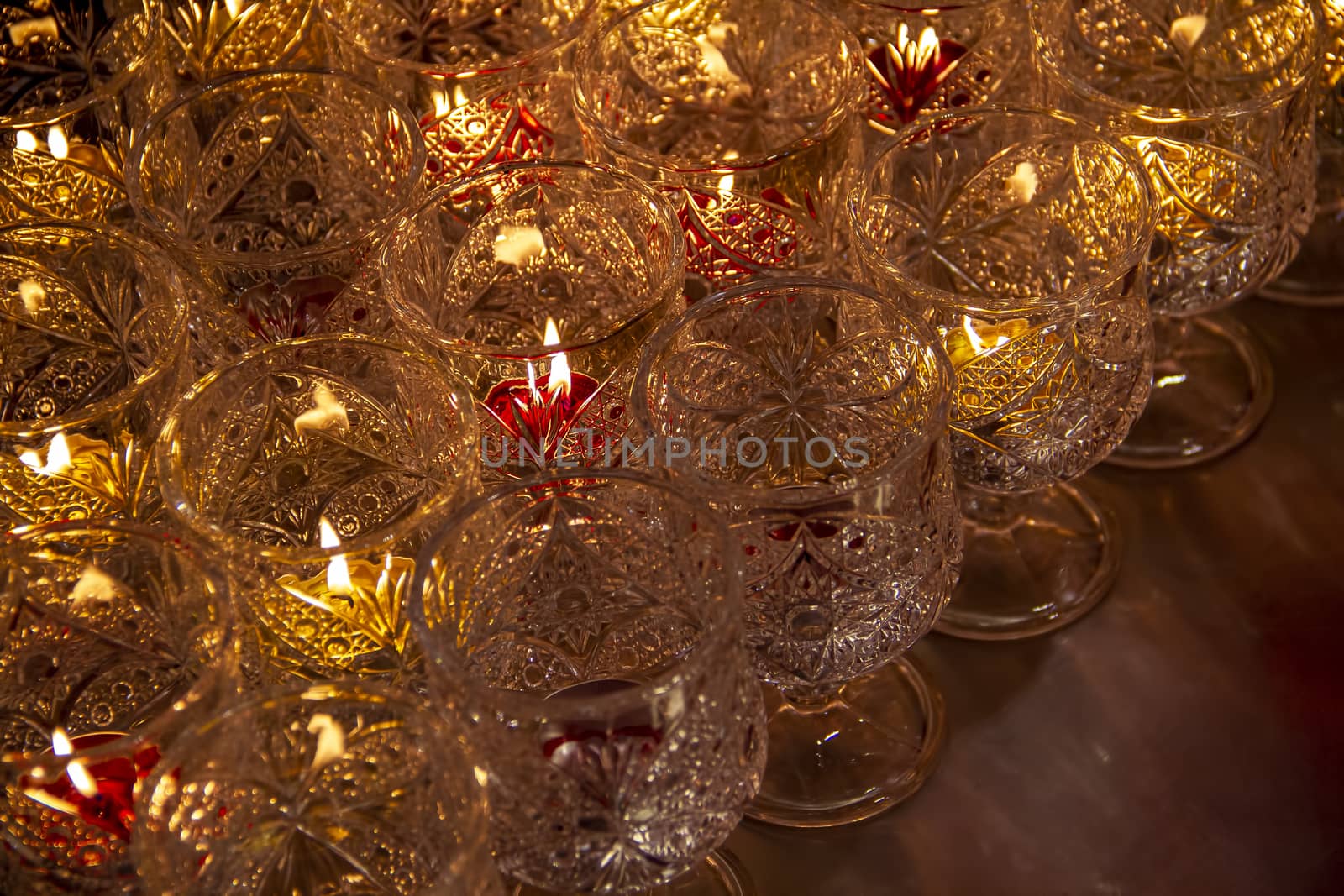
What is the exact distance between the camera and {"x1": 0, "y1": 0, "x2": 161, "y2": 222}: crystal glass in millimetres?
981

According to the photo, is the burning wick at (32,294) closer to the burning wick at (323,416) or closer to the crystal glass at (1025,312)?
the burning wick at (323,416)

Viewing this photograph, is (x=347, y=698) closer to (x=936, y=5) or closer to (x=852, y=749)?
(x=852, y=749)

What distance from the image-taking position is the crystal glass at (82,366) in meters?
0.82

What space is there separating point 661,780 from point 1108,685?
0.40 metres

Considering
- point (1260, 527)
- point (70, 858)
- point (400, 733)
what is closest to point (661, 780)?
point (400, 733)

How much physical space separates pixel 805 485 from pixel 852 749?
0.73 feet

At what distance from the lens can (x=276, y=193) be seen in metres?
1.01

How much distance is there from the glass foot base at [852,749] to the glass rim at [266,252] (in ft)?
1.30

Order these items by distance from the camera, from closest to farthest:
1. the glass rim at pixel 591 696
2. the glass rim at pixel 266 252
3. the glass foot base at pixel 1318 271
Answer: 1. the glass rim at pixel 591 696
2. the glass rim at pixel 266 252
3. the glass foot base at pixel 1318 271

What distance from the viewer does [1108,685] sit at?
96cm

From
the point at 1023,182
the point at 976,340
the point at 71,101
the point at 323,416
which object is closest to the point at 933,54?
the point at 1023,182

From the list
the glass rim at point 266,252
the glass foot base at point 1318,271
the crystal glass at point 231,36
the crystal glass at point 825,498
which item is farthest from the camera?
A: the glass foot base at point 1318,271

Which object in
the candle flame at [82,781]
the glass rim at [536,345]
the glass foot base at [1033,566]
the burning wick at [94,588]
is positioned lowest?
the glass foot base at [1033,566]

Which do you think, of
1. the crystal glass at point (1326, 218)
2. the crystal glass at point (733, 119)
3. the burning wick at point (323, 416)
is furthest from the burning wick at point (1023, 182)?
the burning wick at point (323, 416)
